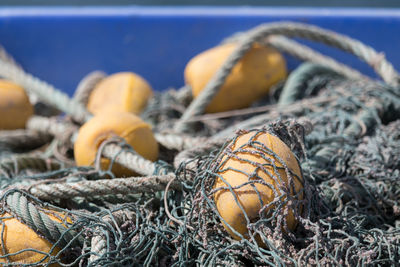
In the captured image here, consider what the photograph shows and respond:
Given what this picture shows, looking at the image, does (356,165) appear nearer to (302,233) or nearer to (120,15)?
(302,233)

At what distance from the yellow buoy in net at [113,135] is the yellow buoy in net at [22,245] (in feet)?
1.65

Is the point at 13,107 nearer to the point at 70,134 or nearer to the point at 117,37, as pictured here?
the point at 70,134

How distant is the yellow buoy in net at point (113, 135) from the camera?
1836 mm

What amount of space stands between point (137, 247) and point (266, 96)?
1.45m

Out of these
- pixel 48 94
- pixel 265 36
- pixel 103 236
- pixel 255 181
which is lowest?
pixel 103 236

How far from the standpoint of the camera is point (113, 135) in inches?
72.0

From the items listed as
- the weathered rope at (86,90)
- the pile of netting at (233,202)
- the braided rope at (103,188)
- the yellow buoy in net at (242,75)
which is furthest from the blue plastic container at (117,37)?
the braided rope at (103,188)

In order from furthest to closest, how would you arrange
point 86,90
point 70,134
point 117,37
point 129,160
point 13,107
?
point 117,37, point 86,90, point 13,107, point 70,134, point 129,160

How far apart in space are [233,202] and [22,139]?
1649mm

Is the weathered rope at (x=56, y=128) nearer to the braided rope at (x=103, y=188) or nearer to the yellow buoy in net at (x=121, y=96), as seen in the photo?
the yellow buoy in net at (x=121, y=96)

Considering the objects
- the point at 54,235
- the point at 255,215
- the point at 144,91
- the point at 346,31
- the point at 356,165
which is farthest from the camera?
the point at 346,31

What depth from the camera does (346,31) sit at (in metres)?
3.20

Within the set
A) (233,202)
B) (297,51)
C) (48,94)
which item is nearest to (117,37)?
(48,94)

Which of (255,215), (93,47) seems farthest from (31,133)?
(255,215)
